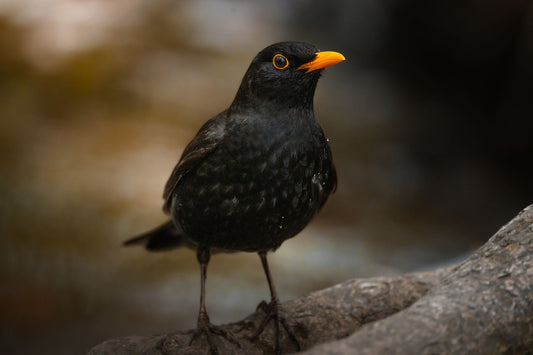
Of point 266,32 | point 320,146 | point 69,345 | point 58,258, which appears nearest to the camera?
point 320,146

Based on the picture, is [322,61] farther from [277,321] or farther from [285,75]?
[277,321]

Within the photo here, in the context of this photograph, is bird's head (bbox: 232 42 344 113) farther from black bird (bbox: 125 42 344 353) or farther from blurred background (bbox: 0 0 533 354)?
blurred background (bbox: 0 0 533 354)

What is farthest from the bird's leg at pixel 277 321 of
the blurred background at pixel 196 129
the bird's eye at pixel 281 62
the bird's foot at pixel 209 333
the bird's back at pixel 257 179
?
the blurred background at pixel 196 129

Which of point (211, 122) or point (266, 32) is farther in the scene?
point (266, 32)

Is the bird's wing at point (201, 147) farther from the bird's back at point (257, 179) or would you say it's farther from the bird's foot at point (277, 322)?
the bird's foot at point (277, 322)

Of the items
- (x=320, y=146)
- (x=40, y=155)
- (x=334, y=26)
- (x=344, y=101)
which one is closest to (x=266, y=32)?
(x=334, y=26)

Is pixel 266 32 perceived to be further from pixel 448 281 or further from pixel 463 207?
pixel 448 281

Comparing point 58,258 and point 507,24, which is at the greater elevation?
point 507,24
